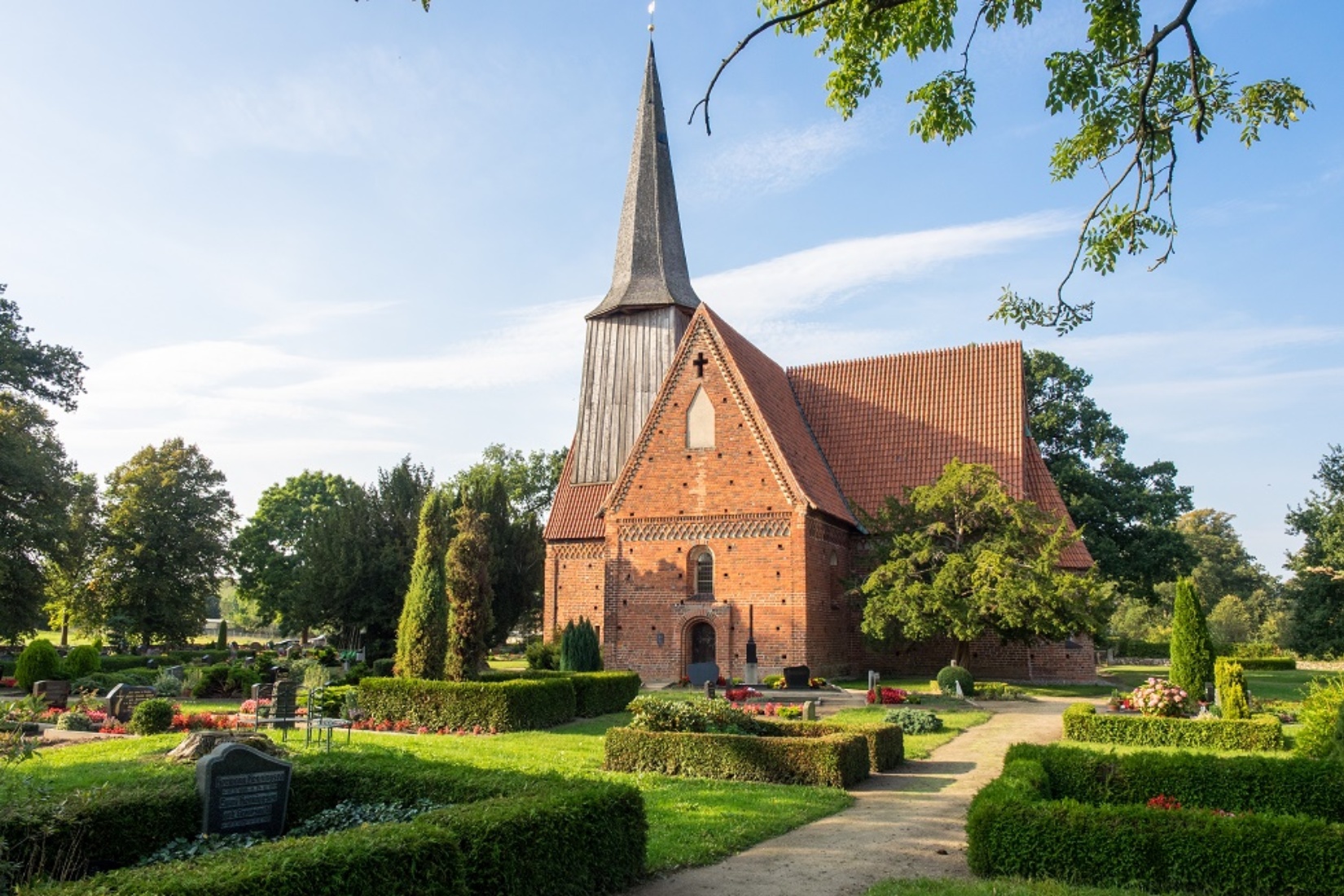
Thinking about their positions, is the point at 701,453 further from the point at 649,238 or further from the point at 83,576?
the point at 83,576

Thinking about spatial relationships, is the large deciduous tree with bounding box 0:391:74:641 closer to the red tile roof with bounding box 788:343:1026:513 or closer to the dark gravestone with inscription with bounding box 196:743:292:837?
the red tile roof with bounding box 788:343:1026:513

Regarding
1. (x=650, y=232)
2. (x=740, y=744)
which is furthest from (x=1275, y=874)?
(x=650, y=232)

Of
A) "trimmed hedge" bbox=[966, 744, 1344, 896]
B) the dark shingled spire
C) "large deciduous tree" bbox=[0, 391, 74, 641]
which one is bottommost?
"trimmed hedge" bbox=[966, 744, 1344, 896]

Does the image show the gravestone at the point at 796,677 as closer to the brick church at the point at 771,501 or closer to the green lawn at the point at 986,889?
the brick church at the point at 771,501

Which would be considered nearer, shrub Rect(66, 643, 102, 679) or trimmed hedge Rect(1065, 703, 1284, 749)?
trimmed hedge Rect(1065, 703, 1284, 749)

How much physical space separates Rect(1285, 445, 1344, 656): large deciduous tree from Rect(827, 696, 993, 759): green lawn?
2018cm

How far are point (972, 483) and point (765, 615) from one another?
25.0 ft

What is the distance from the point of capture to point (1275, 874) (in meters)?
7.86

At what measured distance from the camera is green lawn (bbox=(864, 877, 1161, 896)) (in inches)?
295

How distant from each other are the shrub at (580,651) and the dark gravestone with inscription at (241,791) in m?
17.7

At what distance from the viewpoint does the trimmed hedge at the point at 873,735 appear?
46.3 ft

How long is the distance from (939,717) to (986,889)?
539 inches

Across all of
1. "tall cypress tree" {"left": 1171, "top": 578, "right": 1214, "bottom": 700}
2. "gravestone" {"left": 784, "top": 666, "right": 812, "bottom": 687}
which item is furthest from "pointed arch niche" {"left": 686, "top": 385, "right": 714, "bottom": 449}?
"tall cypress tree" {"left": 1171, "top": 578, "right": 1214, "bottom": 700}

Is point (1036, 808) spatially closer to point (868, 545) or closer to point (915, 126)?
point (915, 126)
